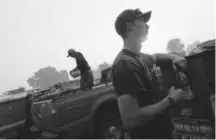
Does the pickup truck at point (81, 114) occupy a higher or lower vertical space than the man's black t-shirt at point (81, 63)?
lower

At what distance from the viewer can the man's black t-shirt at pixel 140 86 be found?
70.1 inches

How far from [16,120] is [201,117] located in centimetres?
637

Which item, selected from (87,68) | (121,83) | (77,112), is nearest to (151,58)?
(121,83)

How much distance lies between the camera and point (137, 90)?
1775mm

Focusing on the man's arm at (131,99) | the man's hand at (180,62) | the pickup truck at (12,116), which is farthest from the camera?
the pickup truck at (12,116)

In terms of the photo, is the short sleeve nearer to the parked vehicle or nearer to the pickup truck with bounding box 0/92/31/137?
the parked vehicle

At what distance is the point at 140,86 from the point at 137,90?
0.05 metres

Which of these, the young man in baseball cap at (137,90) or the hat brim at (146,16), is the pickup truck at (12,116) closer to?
the young man in baseball cap at (137,90)

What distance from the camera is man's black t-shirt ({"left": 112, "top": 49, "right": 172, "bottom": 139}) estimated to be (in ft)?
5.84

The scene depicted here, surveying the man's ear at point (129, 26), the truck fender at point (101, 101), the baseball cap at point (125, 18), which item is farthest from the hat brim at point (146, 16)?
the truck fender at point (101, 101)

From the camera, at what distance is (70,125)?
5.50 m

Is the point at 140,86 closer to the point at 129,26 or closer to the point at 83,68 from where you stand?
the point at 129,26

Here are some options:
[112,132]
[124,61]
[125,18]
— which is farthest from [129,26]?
[112,132]

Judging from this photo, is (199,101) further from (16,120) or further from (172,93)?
(16,120)
